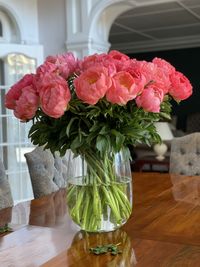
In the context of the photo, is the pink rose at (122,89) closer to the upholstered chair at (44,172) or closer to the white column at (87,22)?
the upholstered chair at (44,172)

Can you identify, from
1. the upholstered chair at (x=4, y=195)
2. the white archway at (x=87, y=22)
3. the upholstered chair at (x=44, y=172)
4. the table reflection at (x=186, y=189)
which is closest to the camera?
the table reflection at (x=186, y=189)

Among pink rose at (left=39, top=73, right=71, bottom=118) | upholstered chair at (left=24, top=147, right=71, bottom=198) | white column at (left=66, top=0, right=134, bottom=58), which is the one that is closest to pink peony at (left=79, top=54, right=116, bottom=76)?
pink rose at (left=39, top=73, right=71, bottom=118)

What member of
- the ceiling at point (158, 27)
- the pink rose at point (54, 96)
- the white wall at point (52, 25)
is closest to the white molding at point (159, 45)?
the ceiling at point (158, 27)

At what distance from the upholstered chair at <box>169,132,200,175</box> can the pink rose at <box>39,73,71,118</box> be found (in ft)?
6.05

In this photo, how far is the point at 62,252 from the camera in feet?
4.11

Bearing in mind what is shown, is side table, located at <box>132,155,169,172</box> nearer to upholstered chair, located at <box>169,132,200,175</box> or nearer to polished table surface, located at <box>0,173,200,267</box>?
upholstered chair, located at <box>169,132,200,175</box>

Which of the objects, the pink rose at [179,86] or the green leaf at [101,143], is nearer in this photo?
the green leaf at [101,143]

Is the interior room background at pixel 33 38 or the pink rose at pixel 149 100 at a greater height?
the interior room background at pixel 33 38

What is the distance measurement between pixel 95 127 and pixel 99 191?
0.75 feet

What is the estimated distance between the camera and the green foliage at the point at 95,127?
4.09 feet

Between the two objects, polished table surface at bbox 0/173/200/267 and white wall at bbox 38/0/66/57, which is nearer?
polished table surface at bbox 0/173/200/267

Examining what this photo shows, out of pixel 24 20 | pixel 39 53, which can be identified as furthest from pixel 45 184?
pixel 24 20

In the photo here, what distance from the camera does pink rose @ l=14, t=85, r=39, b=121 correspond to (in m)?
1.25

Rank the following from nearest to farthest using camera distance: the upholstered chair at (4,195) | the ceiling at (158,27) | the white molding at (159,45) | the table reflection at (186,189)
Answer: the table reflection at (186,189)
the upholstered chair at (4,195)
the ceiling at (158,27)
the white molding at (159,45)
